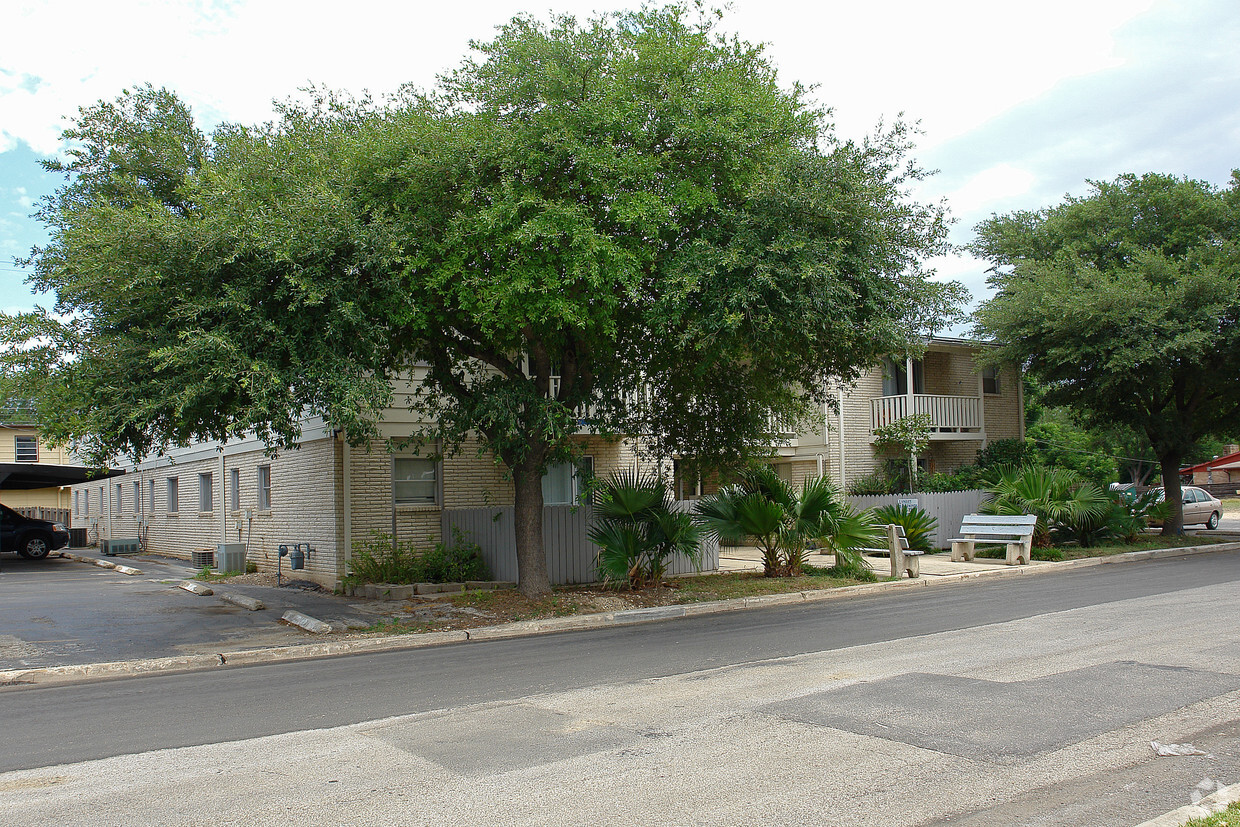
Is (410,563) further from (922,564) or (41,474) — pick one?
(41,474)

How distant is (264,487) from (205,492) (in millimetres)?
4745

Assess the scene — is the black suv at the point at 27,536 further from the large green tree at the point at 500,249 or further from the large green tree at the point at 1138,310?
the large green tree at the point at 1138,310

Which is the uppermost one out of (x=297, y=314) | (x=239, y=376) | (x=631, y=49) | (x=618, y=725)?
(x=631, y=49)

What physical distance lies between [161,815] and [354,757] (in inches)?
52.2

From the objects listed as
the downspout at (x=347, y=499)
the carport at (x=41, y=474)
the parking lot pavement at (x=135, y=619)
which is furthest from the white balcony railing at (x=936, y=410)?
the carport at (x=41, y=474)

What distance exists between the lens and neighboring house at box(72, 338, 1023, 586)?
16375 millimetres

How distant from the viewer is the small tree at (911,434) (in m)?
25.0

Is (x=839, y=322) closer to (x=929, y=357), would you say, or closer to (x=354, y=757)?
(x=354, y=757)

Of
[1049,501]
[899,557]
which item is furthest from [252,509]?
[1049,501]

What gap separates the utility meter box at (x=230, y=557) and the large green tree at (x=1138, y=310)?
19596mm

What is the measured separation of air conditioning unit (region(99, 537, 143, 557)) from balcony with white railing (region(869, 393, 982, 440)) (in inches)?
917

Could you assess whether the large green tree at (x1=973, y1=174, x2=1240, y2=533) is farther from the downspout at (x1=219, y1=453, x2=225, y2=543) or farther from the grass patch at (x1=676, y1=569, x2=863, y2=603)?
the downspout at (x1=219, y1=453, x2=225, y2=543)

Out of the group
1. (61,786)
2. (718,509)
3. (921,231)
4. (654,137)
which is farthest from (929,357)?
(61,786)

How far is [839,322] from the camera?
1144 centimetres
